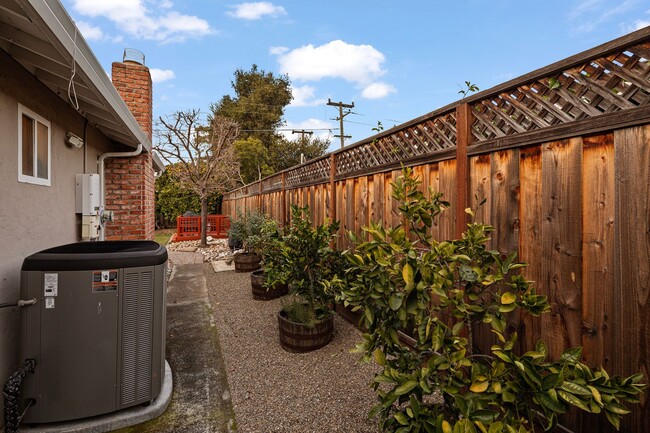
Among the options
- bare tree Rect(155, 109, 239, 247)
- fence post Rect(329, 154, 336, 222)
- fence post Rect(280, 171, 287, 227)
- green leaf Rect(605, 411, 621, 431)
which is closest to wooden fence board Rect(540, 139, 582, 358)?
green leaf Rect(605, 411, 621, 431)

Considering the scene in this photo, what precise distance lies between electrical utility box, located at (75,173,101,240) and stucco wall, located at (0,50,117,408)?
0.11 m

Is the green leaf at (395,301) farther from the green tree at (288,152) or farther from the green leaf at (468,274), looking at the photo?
the green tree at (288,152)

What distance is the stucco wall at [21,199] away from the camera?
211cm

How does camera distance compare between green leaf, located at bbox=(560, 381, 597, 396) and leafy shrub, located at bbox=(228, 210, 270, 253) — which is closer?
green leaf, located at bbox=(560, 381, 597, 396)

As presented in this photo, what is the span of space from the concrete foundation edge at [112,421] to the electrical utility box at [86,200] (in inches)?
72.9

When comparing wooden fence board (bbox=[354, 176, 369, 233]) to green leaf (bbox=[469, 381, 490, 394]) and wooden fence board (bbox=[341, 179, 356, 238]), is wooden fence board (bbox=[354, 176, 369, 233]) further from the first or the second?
green leaf (bbox=[469, 381, 490, 394])

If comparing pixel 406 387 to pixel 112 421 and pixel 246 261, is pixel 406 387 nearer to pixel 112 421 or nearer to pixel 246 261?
pixel 112 421

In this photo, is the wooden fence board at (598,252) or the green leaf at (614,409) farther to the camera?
the wooden fence board at (598,252)

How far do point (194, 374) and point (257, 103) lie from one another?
25.5 m

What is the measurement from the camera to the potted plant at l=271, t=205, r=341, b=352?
3375mm

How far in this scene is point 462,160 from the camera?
238cm

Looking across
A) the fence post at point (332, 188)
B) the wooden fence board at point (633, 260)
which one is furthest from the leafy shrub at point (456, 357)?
the fence post at point (332, 188)

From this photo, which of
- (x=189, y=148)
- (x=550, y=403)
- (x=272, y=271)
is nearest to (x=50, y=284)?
(x=272, y=271)

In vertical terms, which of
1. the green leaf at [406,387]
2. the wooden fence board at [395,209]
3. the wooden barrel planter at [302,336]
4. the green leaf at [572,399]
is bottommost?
the wooden barrel planter at [302,336]
